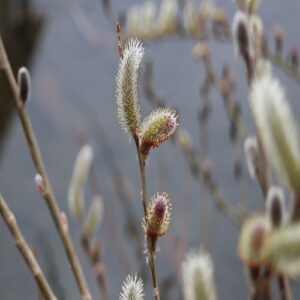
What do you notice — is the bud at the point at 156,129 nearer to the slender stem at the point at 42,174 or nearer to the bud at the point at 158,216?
the bud at the point at 158,216

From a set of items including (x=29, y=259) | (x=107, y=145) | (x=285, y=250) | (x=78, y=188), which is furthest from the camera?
(x=107, y=145)

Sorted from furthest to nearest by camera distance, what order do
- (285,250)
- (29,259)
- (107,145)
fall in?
(107,145)
(29,259)
(285,250)

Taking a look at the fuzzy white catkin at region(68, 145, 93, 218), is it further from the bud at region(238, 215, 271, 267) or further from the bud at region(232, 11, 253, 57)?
A: the bud at region(238, 215, 271, 267)

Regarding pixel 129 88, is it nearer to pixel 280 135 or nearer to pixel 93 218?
pixel 280 135

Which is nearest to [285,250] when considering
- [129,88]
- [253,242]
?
[253,242]

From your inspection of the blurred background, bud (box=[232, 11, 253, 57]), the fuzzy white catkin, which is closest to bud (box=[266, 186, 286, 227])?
bud (box=[232, 11, 253, 57])

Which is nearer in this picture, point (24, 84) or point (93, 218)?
point (24, 84)

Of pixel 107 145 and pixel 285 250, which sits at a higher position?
pixel 107 145
